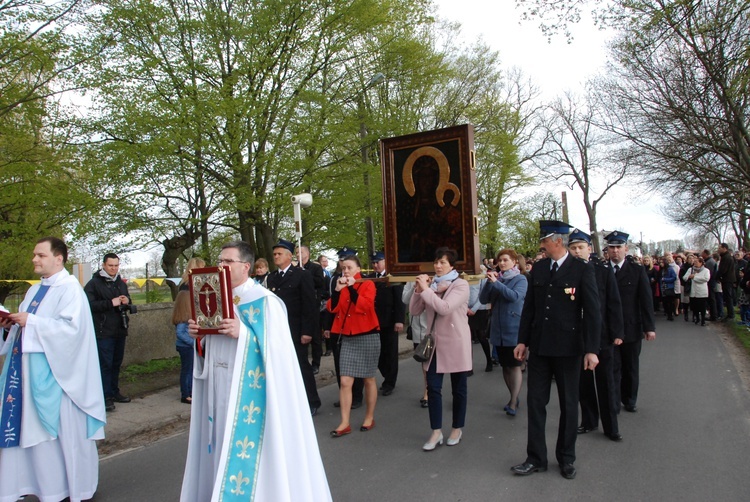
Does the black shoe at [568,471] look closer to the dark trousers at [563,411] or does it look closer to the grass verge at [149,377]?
the dark trousers at [563,411]

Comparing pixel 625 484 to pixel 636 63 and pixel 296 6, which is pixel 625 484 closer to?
pixel 296 6

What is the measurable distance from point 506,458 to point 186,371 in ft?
14.7

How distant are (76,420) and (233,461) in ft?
6.30

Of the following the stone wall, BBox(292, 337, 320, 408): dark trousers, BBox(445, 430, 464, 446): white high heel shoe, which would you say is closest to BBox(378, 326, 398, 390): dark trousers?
BBox(292, 337, 320, 408): dark trousers

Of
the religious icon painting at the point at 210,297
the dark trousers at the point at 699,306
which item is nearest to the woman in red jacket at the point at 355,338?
the religious icon painting at the point at 210,297

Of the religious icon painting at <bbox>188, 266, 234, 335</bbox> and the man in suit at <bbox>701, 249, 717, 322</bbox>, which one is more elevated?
the religious icon painting at <bbox>188, 266, 234, 335</bbox>

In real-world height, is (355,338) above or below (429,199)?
below

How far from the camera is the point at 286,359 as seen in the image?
11.4 ft

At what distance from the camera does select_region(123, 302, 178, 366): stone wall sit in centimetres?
994

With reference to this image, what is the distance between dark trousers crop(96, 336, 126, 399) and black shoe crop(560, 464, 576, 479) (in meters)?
5.50

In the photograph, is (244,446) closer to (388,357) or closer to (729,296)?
(388,357)

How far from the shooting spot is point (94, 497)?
4.66 meters

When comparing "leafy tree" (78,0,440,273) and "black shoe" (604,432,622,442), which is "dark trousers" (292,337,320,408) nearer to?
"black shoe" (604,432,622,442)

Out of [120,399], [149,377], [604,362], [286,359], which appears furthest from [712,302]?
[286,359]
